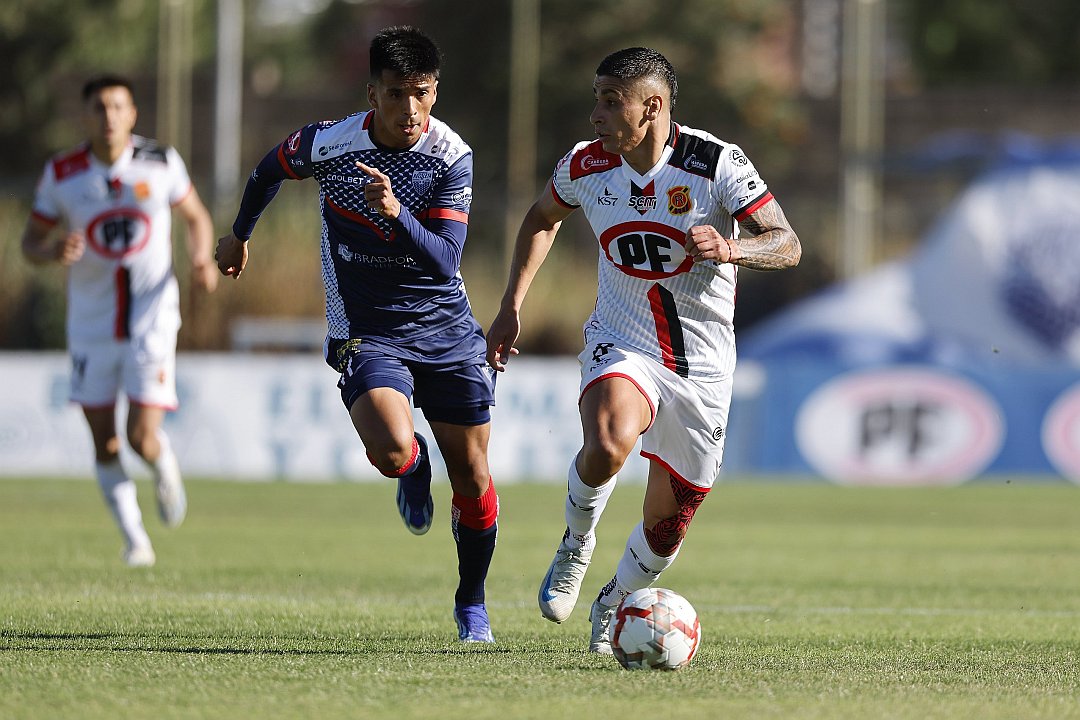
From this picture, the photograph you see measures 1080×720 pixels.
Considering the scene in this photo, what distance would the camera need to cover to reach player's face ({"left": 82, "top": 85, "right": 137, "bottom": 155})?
10.5 m

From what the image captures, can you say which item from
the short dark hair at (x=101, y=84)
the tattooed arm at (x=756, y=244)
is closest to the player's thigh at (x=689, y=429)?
the tattooed arm at (x=756, y=244)

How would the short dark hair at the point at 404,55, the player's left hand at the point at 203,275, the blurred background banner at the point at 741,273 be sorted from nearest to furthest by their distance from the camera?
the short dark hair at the point at 404,55 → the player's left hand at the point at 203,275 → the blurred background banner at the point at 741,273

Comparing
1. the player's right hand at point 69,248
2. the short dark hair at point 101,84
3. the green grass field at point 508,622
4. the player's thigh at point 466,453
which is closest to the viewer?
the green grass field at point 508,622

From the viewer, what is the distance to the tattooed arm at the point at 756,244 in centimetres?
656

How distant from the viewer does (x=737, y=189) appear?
23.3 feet

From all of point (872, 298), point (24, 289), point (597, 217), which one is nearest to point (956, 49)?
point (872, 298)

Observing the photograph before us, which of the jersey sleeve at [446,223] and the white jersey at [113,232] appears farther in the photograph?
the white jersey at [113,232]

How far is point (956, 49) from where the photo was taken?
45031 mm

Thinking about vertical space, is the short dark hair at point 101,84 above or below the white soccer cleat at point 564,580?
above

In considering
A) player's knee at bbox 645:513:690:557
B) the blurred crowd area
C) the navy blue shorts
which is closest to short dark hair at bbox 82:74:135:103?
the navy blue shorts

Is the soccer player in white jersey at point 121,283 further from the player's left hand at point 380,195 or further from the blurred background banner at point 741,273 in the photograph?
the blurred background banner at point 741,273

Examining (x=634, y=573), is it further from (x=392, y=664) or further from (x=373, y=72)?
(x=373, y=72)

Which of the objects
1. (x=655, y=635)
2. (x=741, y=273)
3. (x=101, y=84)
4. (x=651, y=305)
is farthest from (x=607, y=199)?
(x=741, y=273)

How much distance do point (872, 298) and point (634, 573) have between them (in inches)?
696
